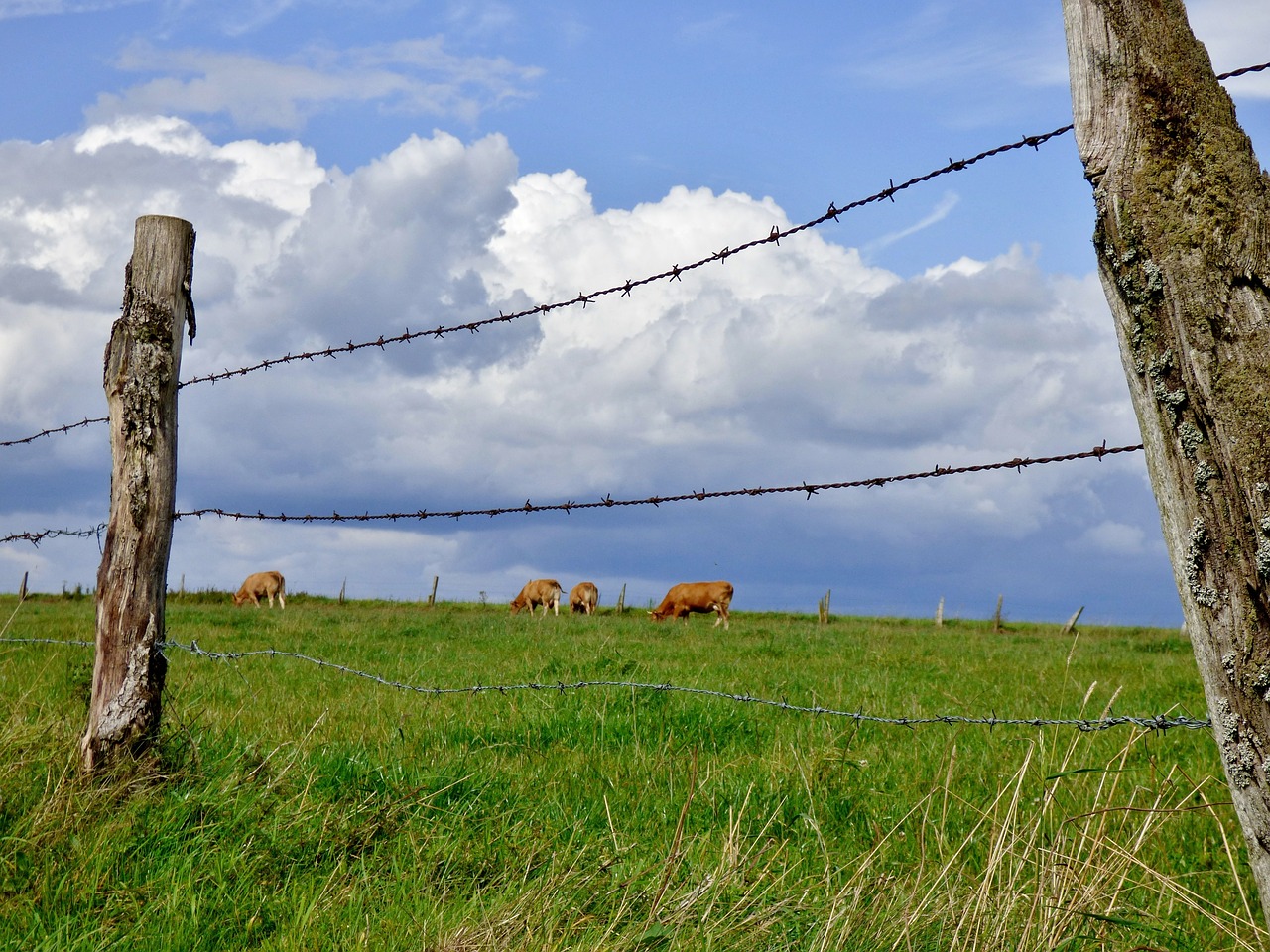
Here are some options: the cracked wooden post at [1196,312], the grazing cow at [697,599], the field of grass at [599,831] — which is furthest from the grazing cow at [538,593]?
the cracked wooden post at [1196,312]

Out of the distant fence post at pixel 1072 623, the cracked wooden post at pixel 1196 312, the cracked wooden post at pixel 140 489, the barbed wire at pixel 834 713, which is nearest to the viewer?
the cracked wooden post at pixel 1196 312

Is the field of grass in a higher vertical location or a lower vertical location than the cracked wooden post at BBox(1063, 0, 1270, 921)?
lower

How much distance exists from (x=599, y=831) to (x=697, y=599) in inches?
1156

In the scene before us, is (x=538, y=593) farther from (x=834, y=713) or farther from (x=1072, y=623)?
(x=834, y=713)

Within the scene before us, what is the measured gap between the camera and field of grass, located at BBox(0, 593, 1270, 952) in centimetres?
332

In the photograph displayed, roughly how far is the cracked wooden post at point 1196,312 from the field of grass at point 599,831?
107 centimetres

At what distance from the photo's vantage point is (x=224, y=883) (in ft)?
12.4

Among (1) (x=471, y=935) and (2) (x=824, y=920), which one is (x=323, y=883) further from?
(2) (x=824, y=920)

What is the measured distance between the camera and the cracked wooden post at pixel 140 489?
4.71 metres

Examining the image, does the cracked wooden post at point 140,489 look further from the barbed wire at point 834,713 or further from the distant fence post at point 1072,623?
the distant fence post at point 1072,623

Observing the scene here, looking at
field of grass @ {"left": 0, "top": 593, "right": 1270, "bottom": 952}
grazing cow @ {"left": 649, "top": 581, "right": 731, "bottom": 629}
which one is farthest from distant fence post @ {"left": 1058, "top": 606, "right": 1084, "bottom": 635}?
field of grass @ {"left": 0, "top": 593, "right": 1270, "bottom": 952}

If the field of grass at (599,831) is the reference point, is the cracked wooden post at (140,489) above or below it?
above

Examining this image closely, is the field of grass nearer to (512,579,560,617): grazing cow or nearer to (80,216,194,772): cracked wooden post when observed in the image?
(80,216,194,772): cracked wooden post

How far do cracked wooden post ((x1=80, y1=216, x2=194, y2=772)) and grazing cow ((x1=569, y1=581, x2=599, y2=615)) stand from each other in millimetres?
32987
